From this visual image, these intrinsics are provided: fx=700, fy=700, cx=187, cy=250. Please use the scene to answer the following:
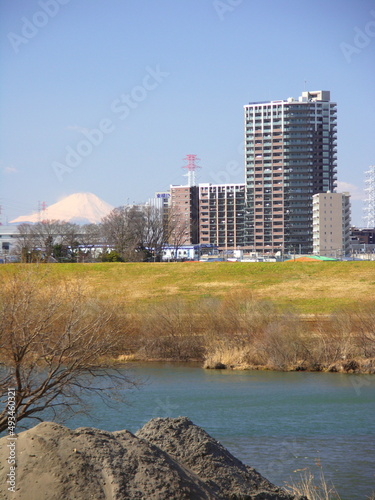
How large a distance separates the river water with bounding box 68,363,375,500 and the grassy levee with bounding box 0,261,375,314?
19633 mm

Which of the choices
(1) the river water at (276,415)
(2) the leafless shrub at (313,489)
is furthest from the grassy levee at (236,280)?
(2) the leafless shrub at (313,489)

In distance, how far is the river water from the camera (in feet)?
63.5

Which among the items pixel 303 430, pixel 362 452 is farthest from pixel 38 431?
pixel 303 430

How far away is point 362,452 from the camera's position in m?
21.0

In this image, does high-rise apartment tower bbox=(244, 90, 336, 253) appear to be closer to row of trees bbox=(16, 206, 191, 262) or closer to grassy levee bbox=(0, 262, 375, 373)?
row of trees bbox=(16, 206, 191, 262)

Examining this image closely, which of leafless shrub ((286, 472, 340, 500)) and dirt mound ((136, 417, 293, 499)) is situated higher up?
dirt mound ((136, 417, 293, 499))

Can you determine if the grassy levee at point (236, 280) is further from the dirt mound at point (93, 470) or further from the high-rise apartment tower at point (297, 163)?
the high-rise apartment tower at point (297, 163)

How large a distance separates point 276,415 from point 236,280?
36977mm

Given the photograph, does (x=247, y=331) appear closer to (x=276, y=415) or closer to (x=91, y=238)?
(x=276, y=415)


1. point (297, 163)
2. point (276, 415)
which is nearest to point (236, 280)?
point (276, 415)

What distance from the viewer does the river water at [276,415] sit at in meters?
19.3

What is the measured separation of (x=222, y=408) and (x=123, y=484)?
20160mm

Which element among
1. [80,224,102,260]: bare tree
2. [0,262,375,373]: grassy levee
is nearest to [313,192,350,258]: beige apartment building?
[80,224,102,260]: bare tree

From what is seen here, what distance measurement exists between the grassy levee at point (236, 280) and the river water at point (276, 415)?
19633 millimetres
